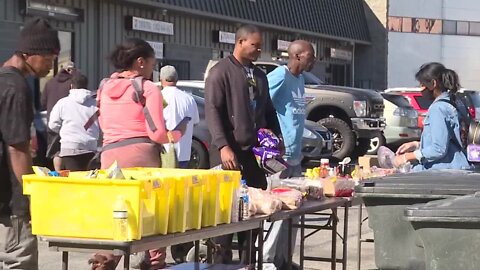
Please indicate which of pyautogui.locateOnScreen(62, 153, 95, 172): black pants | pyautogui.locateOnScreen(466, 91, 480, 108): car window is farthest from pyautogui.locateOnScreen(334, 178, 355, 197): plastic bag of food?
pyautogui.locateOnScreen(466, 91, 480, 108): car window

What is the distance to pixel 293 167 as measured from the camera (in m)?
7.72

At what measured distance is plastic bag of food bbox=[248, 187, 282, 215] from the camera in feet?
18.8

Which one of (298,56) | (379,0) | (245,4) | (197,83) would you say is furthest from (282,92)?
(379,0)

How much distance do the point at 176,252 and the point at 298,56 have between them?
6.65ft

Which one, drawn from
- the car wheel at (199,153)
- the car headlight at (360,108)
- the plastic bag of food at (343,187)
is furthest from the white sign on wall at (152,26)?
the plastic bag of food at (343,187)

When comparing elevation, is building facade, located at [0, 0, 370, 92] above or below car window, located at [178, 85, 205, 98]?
above

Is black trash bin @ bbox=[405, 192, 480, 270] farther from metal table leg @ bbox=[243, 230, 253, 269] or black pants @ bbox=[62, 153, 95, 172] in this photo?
black pants @ bbox=[62, 153, 95, 172]

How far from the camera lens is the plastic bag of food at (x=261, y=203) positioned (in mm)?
5730

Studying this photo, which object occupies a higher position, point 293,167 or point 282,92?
point 282,92

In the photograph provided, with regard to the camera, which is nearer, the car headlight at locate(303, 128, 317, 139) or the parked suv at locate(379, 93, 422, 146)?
the car headlight at locate(303, 128, 317, 139)

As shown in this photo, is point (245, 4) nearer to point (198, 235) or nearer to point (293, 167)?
point (293, 167)

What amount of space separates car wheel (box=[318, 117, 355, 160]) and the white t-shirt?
9.25 m

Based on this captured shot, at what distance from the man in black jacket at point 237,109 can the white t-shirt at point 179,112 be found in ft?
8.29

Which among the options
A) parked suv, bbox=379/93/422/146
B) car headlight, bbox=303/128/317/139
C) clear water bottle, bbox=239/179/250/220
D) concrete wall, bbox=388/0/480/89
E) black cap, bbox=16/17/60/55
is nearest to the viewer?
black cap, bbox=16/17/60/55
